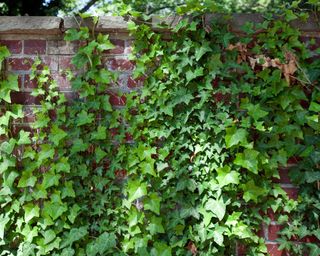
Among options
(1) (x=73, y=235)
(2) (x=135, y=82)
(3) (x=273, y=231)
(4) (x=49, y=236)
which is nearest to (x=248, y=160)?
(3) (x=273, y=231)

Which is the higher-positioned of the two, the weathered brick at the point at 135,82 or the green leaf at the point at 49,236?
the weathered brick at the point at 135,82

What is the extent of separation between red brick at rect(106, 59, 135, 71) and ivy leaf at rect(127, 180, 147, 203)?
2.26 feet

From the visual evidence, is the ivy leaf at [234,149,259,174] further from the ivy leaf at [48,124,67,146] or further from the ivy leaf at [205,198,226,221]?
the ivy leaf at [48,124,67,146]

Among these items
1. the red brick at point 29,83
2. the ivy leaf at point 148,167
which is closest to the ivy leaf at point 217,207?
the ivy leaf at point 148,167

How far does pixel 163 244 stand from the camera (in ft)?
8.02

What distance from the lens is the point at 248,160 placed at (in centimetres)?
237

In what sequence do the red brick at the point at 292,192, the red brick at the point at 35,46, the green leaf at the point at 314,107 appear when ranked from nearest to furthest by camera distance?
the green leaf at the point at 314,107
the red brick at the point at 292,192
the red brick at the point at 35,46

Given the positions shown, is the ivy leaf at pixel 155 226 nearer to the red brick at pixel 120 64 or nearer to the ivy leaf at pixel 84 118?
the ivy leaf at pixel 84 118

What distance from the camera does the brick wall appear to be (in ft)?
8.12

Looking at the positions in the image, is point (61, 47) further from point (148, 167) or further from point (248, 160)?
point (248, 160)

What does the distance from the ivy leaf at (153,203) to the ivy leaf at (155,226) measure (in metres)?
0.05

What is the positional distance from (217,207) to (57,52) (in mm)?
1346

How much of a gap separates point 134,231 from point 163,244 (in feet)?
0.62

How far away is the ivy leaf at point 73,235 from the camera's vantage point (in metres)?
2.47
